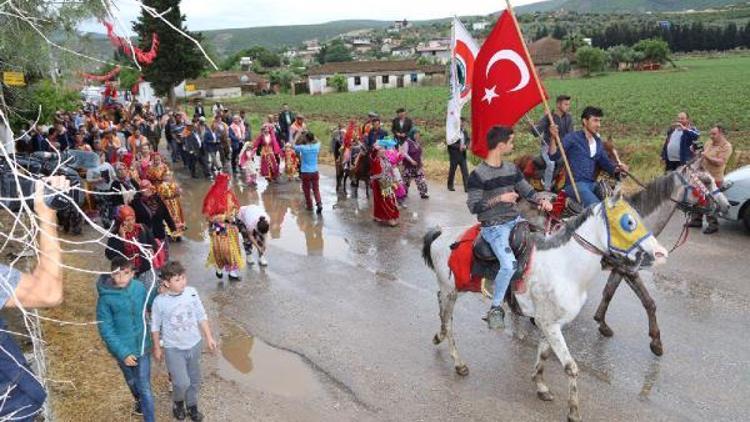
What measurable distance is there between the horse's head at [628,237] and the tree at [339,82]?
83438mm

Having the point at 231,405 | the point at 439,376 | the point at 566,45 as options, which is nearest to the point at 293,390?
the point at 231,405

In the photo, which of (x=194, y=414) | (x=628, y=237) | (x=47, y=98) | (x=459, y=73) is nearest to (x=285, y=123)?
(x=47, y=98)

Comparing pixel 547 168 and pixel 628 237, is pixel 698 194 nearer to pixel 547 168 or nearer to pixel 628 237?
pixel 628 237

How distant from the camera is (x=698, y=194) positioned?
652cm

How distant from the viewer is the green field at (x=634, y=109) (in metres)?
22.2

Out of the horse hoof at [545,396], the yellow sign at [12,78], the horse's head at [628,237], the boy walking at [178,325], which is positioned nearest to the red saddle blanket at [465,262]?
the horse hoof at [545,396]

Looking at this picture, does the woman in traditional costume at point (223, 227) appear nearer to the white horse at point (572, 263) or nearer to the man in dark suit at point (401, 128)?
the white horse at point (572, 263)

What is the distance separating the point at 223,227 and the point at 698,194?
635cm

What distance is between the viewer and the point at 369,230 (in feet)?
40.1

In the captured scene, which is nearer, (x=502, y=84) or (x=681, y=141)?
(x=502, y=84)

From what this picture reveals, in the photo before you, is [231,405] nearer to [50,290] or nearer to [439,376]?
[439,376]

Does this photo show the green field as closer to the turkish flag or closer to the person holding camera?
the person holding camera

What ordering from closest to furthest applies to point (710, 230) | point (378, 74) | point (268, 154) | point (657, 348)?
point (657, 348)
point (710, 230)
point (268, 154)
point (378, 74)

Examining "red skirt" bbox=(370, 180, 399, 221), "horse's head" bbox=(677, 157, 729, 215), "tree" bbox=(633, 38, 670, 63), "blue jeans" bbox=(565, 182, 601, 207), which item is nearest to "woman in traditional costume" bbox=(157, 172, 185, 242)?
"red skirt" bbox=(370, 180, 399, 221)
